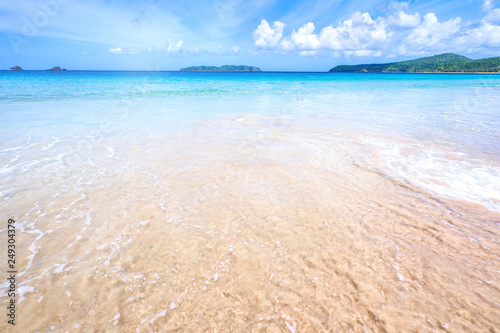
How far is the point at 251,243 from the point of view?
3648 millimetres

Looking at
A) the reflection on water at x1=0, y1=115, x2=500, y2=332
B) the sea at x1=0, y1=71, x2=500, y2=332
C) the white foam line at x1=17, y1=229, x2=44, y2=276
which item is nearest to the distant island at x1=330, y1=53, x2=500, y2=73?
the sea at x1=0, y1=71, x2=500, y2=332

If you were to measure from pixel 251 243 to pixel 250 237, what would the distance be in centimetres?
15

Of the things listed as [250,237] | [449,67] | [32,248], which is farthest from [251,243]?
[449,67]

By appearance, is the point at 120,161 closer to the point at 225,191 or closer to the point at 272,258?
the point at 225,191

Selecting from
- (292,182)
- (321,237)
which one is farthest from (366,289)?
(292,182)

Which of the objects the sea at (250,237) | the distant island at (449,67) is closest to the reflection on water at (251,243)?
the sea at (250,237)

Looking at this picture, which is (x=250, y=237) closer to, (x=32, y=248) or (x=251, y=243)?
(x=251, y=243)

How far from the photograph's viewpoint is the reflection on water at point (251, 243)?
103 inches

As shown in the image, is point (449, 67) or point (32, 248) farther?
point (449, 67)

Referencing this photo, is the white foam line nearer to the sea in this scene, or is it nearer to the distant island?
the sea

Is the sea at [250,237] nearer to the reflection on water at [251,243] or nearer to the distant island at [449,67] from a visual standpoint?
the reflection on water at [251,243]

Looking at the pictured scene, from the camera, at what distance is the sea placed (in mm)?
2619

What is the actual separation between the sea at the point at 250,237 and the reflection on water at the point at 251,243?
2 cm

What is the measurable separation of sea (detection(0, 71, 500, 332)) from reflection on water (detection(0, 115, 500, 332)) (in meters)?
0.02
